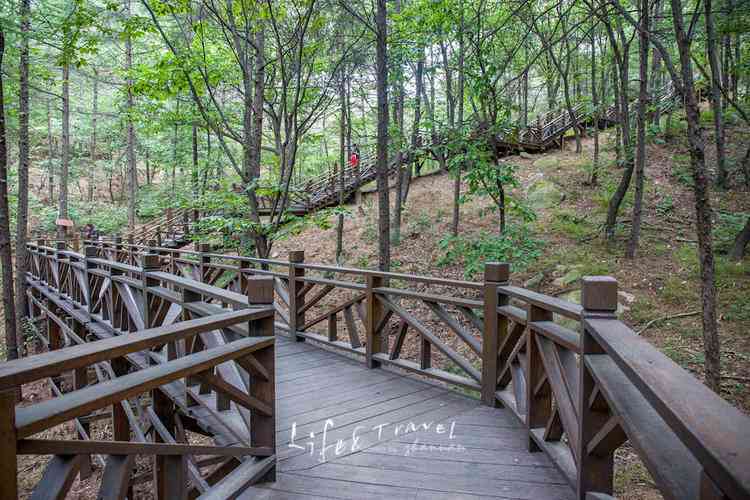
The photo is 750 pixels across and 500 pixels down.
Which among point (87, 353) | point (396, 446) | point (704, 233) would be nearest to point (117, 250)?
point (396, 446)

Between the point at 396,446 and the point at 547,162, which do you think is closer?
the point at 396,446

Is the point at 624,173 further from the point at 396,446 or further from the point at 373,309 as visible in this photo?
the point at 396,446

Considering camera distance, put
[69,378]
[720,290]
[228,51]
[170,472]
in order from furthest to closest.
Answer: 1. [69,378]
2. [228,51]
3. [720,290]
4. [170,472]

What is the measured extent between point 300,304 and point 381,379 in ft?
6.76

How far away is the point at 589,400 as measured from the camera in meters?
2.15

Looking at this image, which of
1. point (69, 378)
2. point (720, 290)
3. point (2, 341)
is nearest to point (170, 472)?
point (720, 290)

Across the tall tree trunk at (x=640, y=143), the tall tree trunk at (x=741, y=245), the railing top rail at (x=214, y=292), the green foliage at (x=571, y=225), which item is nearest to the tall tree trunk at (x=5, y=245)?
the railing top rail at (x=214, y=292)

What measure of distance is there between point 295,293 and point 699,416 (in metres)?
5.60

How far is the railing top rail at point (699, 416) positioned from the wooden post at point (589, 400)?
513 millimetres

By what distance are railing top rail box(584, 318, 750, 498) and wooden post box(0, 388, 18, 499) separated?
1913 mm

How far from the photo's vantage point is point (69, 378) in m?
10.5

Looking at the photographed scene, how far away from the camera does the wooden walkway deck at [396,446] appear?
279 cm

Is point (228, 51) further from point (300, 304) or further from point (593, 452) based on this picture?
point (593, 452)

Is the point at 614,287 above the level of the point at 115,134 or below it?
below
